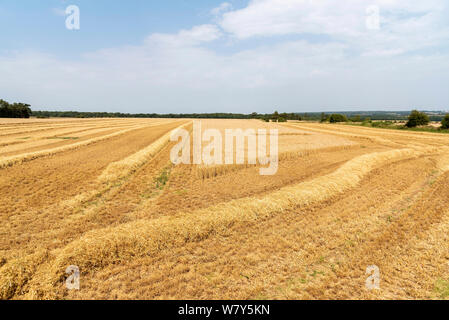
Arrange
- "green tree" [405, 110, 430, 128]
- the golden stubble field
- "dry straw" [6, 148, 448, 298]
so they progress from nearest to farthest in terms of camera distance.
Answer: the golden stubble field < "dry straw" [6, 148, 448, 298] < "green tree" [405, 110, 430, 128]

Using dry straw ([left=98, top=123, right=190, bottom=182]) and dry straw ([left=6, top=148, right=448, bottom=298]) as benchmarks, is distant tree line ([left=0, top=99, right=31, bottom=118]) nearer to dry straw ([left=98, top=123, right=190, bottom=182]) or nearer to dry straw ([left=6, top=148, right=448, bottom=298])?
dry straw ([left=98, top=123, right=190, bottom=182])

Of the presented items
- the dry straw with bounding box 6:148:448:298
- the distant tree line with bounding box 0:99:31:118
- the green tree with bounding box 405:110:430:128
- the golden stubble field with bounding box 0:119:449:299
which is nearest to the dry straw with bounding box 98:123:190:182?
the golden stubble field with bounding box 0:119:449:299

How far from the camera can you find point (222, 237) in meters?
7.17

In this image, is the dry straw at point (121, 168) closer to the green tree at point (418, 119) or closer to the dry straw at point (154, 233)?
the dry straw at point (154, 233)

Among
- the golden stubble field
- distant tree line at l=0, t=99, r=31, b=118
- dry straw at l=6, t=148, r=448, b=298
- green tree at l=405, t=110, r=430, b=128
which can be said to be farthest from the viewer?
distant tree line at l=0, t=99, r=31, b=118

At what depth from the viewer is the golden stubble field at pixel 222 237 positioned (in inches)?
194

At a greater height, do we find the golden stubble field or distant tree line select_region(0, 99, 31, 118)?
distant tree line select_region(0, 99, 31, 118)

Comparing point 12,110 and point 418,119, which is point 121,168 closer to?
point 418,119

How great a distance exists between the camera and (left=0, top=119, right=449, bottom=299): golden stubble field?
16.2 ft

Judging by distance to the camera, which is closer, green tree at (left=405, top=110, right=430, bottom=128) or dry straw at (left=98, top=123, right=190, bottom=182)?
dry straw at (left=98, top=123, right=190, bottom=182)

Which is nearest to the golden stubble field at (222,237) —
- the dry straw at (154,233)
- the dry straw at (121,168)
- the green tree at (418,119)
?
the dry straw at (154,233)

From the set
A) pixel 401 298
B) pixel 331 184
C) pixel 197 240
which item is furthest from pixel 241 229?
pixel 331 184

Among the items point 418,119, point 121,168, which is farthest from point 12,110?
point 418,119

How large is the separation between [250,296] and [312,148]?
71.8ft
